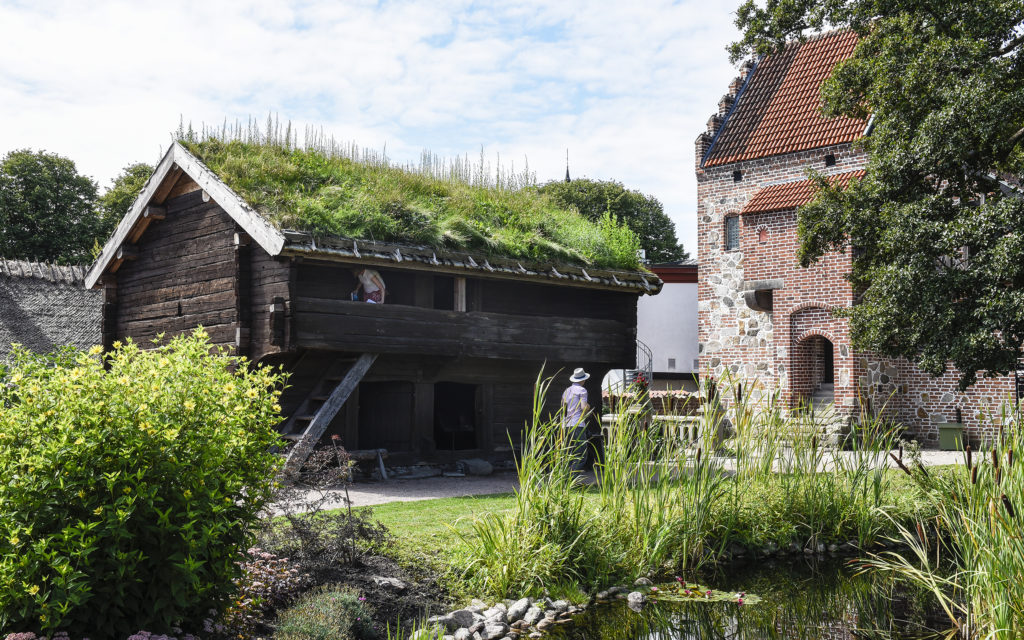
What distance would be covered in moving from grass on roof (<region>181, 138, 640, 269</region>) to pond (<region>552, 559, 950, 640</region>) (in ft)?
24.7

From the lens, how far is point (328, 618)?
5.70m

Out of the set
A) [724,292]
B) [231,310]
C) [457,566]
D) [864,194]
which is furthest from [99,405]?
[724,292]

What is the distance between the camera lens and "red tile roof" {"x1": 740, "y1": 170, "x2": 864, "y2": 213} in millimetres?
22766

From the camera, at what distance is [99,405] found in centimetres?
468

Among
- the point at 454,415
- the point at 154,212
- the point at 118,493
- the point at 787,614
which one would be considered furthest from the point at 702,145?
the point at 118,493

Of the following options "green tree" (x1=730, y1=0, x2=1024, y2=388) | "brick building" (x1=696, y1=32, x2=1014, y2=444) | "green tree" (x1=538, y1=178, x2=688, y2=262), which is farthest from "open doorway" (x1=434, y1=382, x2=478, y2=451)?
"green tree" (x1=538, y1=178, x2=688, y2=262)

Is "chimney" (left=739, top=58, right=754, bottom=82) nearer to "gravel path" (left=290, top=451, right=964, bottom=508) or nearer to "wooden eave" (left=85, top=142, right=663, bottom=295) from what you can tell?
"wooden eave" (left=85, top=142, right=663, bottom=295)

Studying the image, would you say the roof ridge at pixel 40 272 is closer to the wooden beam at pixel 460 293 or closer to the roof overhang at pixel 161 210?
the roof overhang at pixel 161 210

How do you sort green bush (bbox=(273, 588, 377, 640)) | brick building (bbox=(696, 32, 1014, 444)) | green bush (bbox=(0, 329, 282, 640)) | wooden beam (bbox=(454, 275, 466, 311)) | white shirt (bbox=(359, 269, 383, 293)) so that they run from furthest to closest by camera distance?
brick building (bbox=(696, 32, 1014, 444))
wooden beam (bbox=(454, 275, 466, 311))
white shirt (bbox=(359, 269, 383, 293))
green bush (bbox=(273, 588, 377, 640))
green bush (bbox=(0, 329, 282, 640))

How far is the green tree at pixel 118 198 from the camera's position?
33.2 meters

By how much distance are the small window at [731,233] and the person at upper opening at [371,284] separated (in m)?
14.5

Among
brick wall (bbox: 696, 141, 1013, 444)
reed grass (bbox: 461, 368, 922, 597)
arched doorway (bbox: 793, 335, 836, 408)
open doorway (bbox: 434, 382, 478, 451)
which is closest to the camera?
reed grass (bbox: 461, 368, 922, 597)

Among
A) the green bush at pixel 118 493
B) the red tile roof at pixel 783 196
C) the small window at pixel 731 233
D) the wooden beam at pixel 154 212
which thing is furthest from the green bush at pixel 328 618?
the small window at pixel 731 233

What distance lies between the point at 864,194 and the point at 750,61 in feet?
43.2
